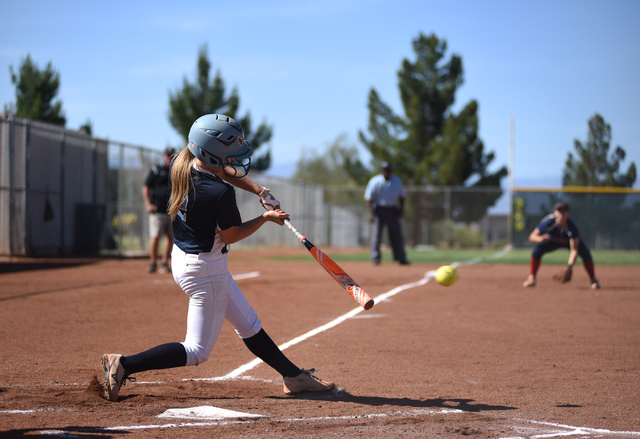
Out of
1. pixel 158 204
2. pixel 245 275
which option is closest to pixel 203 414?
pixel 158 204

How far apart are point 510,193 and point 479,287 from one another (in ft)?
65.7

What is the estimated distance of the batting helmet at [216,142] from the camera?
3.93m

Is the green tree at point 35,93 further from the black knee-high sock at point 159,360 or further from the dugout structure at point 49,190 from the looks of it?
the black knee-high sock at point 159,360

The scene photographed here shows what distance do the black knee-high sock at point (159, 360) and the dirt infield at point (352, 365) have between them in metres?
0.25

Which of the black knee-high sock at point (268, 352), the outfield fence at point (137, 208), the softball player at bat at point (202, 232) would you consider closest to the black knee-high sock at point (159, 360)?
the softball player at bat at point (202, 232)

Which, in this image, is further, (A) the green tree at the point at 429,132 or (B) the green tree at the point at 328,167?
(B) the green tree at the point at 328,167

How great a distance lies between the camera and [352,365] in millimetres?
5281

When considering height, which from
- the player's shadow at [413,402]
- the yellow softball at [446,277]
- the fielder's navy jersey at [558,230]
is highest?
the fielder's navy jersey at [558,230]

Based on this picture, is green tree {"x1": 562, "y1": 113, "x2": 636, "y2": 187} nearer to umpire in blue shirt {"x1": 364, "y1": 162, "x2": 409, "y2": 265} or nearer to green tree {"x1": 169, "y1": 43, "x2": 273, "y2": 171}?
green tree {"x1": 169, "y1": 43, "x2": 273, "y2": 171}

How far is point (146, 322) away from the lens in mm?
7164

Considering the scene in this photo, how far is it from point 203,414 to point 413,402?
1404mm

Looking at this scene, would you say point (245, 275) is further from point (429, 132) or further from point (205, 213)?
point (429, 132)

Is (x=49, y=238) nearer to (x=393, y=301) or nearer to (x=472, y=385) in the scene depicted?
(x=393, y=301)

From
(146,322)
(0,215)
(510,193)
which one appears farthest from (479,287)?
(510,193)
